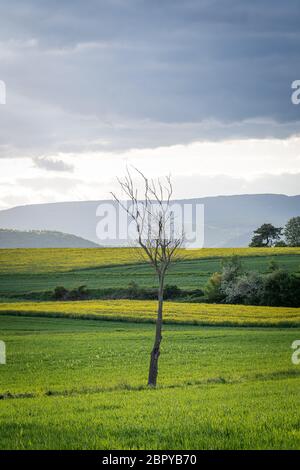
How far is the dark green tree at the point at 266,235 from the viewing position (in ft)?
363

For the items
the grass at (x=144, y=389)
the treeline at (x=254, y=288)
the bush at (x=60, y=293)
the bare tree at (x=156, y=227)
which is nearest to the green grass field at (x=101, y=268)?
the bush at (x=60, y=293)

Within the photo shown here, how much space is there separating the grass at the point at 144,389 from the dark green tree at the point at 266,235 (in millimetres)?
68168

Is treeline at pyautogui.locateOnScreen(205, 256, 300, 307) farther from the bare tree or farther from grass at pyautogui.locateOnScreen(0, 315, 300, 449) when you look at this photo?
the bare tree

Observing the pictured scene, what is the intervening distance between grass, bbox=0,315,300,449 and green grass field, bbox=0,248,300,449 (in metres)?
0.04

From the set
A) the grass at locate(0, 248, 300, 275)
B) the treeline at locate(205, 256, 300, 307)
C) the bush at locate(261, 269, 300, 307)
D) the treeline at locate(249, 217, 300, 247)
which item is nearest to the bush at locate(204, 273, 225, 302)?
the treeline at locate(205, 256, 300, 307)

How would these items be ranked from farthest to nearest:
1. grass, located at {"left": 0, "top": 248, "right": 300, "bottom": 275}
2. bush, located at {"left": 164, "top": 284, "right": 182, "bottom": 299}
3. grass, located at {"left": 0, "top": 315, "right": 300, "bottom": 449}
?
grass, located at {"left": 0, "top": 248, "right": 300, "bottom": 275} < bush, located at {"left": 164, "top": 284, "right": 182, "bottom": 299} < grass, located at {"left": 0, "top": 315, "right": 300, "bottom": 449}

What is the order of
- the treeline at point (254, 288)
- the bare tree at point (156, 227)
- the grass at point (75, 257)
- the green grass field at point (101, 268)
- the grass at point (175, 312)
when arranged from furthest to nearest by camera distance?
the grass at point (75, 257), the green grass field at point (101, 268), the treeline at point (254, 288), the grass at point (175, 312), the bare tree at point (156, 227)

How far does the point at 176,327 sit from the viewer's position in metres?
45.2

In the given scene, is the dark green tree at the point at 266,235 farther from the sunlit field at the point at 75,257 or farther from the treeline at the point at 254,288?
the treeline at the point at 254,288

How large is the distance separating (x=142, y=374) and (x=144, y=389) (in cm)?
550

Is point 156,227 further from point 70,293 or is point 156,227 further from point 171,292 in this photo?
point 70,293

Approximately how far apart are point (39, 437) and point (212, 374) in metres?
A: 14.7

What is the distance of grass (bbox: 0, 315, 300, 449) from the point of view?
35.7ft

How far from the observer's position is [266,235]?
110438mm
